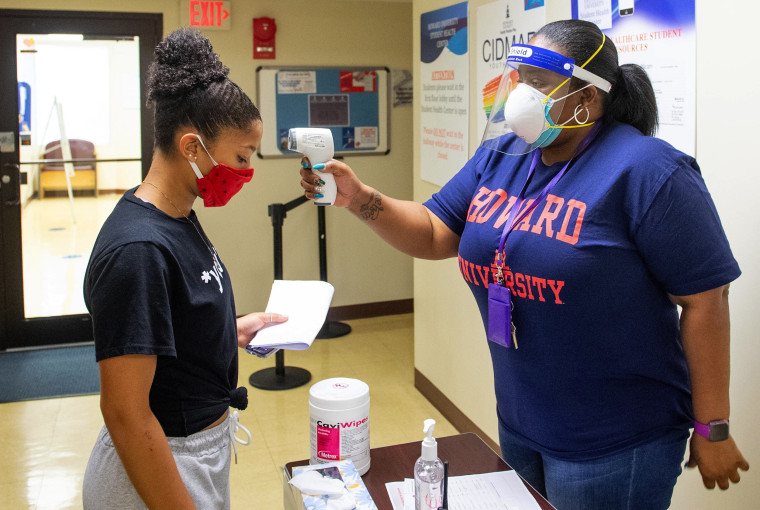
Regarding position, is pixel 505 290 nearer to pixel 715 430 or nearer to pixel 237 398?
pixel 715 430

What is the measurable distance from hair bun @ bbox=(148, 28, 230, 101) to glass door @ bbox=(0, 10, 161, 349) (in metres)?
3.51

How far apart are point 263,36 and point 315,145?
132 inches

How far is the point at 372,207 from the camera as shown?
1864 millimetres

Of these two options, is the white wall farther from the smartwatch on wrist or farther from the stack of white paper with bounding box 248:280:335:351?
the stack of white paper with bounding box 248:280:335:351

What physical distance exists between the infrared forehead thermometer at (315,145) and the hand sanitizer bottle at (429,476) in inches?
27.1

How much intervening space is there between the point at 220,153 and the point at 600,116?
789 mm

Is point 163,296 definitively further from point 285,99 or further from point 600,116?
point 285,99

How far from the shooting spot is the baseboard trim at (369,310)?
531cm

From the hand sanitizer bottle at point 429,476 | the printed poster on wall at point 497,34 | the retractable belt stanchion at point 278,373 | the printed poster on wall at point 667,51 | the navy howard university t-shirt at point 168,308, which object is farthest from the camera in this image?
the retractable belt stanchion at point 278,373

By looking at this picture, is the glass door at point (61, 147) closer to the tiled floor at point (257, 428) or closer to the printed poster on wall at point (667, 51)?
the tiled floor at point (257, 428)

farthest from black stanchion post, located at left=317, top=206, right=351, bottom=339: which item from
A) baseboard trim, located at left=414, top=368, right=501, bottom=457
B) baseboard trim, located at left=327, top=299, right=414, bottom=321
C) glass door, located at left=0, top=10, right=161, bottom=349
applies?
glass door, located at left=0, top=10, right=161, bottom=349

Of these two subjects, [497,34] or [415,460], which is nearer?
[415,460]

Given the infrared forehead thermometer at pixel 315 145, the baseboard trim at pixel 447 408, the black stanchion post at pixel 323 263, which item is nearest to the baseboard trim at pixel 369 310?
the black stanchion post at pixel 323 263

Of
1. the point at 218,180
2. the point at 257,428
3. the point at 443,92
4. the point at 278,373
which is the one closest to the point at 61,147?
the point at 278,373
